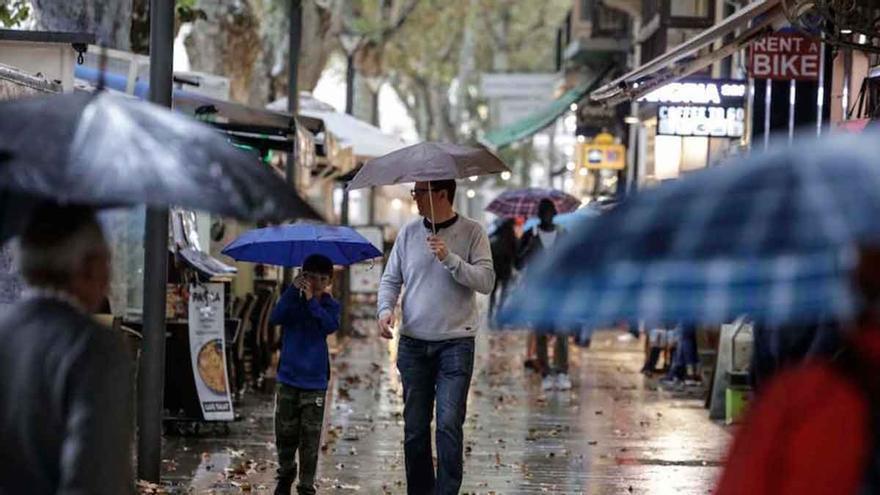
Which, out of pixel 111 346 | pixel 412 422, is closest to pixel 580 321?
pixel 111 346

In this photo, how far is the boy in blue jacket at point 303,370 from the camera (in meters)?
10.2

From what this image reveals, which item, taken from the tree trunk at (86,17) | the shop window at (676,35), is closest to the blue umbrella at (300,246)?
the tree trunk at (86,17)

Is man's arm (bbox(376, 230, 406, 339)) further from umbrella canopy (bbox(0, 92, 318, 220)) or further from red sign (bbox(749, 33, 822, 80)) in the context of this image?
red sign (bbox(749, 33, 822, 80))

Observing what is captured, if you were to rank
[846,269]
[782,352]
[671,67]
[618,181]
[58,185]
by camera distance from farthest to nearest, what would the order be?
1. [618,181]
2. [671,67]
3. [782,352]
4. [58,185]
5. [846,269]

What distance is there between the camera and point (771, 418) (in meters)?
4.01

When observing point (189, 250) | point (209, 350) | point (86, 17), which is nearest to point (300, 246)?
point (209, 350)

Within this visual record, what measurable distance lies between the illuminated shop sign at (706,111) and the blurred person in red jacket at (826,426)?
16221 millimetres

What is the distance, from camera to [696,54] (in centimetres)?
1560

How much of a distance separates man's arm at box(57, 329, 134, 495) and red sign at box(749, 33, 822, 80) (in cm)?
1360

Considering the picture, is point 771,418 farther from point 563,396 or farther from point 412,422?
point 563,396

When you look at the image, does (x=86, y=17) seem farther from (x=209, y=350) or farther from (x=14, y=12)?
(x=209, y=350)

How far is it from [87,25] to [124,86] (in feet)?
2.04

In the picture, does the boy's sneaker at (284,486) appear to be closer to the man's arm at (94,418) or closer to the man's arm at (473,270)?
the man's arm at (473,270)

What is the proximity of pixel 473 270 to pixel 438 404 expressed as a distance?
735 millimetres
